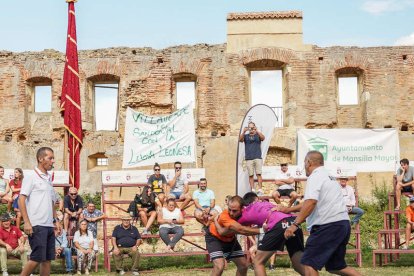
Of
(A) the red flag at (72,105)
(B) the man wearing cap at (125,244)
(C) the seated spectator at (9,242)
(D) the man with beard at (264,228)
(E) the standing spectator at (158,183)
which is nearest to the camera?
(D) the man with beard at (264,228)

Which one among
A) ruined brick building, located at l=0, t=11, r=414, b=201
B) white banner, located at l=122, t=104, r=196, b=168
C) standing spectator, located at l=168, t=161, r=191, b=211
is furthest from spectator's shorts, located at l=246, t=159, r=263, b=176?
ruined brick building, located at l=0, t=11, r=414, b=201

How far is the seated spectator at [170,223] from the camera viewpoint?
46.1 feet

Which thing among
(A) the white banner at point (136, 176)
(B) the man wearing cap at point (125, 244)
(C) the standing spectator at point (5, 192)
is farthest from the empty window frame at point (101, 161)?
(B) the man wearing cap at point (125, 244)

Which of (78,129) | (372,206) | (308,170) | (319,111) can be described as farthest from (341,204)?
(319,111)

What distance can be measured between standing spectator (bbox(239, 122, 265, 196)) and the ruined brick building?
23.5 ft

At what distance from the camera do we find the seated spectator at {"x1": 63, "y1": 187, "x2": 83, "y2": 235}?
14.5 meters

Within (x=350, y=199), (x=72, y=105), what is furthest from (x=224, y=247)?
(x=72, y=105)

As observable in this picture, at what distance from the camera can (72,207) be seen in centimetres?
1468

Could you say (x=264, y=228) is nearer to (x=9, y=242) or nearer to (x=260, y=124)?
(x=9, y=242)

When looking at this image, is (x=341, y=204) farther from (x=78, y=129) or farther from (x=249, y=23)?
(x=249, y=23)

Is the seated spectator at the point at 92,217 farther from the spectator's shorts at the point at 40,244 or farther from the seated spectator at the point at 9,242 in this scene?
the spectator's shorts at the point at 40,244

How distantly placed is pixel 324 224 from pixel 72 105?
499 inches

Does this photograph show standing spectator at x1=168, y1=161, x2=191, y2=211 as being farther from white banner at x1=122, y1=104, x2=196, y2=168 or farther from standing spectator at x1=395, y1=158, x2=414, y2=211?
standing spectator at x1=395, y1=158, x2=414, y2=211

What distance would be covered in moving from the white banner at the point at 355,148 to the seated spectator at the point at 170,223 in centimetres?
627
